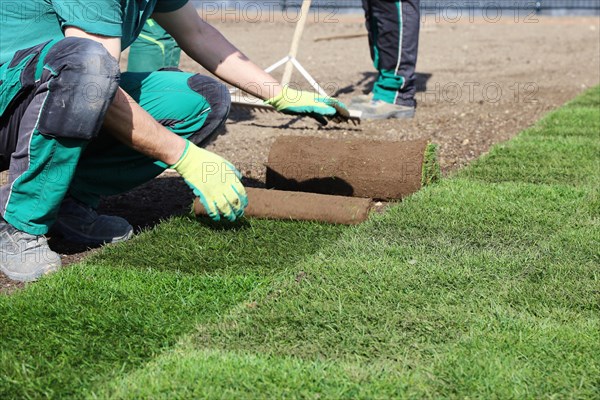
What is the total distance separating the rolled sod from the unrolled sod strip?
0.42 m

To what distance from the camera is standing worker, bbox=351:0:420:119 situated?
6758 millimetres

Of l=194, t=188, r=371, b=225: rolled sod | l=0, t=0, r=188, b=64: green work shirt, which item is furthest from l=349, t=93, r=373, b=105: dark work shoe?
l=0, t=0, r=188, b=64: green work shirt

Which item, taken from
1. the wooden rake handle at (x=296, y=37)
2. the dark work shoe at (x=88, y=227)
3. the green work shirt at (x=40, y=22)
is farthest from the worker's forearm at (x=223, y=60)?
the wooden rake handle at (x=296, y=37)

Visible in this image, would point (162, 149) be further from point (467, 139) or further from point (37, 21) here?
point (467, 139)

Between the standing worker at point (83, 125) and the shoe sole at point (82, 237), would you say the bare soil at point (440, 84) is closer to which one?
the shoe sole at point (82, 237)

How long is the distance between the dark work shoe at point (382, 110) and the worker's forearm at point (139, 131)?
359 centimetres

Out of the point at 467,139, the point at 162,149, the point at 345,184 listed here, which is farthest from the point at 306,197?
the point at 467,139

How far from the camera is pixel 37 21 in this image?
3.64 meters

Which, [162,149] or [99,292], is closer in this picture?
[99,292]

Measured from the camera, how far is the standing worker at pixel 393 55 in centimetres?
676

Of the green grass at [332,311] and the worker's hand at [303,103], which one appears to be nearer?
the green grass at [332,311]

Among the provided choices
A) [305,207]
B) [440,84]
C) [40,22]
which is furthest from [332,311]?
[440,84]

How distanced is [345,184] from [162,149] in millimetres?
1297

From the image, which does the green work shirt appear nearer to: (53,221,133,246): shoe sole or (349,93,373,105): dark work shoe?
(53,221,133,246): shoe sole
